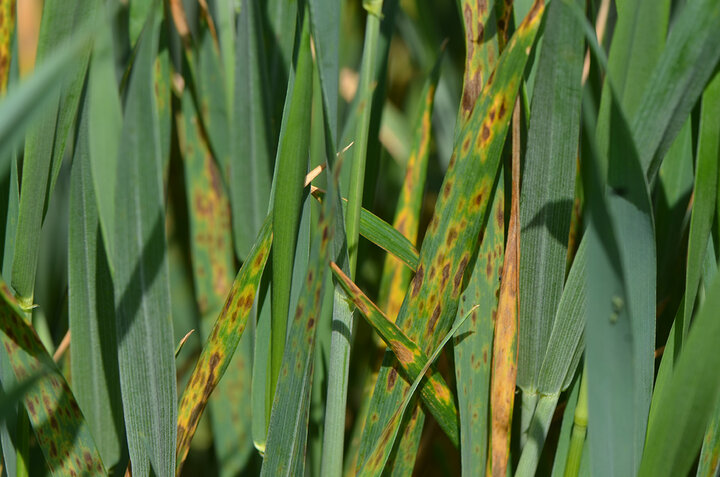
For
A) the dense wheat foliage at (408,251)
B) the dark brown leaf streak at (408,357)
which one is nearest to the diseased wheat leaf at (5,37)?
the dense wheat foliage at (408,251)

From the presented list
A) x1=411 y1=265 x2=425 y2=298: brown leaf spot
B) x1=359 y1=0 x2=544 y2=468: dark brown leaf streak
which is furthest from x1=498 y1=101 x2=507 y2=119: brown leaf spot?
x1=411 y1=265 x2=425 y2=298: brown leaf spot

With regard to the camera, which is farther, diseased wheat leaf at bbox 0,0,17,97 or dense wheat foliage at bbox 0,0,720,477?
diseased wheat leaf at bbox 0,0,17,97

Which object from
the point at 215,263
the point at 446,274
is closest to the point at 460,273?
the point at 446,274

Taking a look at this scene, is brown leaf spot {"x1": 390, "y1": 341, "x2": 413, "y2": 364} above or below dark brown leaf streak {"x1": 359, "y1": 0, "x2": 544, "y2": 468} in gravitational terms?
below

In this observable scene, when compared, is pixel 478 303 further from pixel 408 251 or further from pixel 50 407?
pixel 50 407

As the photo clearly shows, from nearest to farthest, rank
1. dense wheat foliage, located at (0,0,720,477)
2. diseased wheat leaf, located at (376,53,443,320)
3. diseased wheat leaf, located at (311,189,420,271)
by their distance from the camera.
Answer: dense wheat foliage, located at (0,0,720,477) → diseased wheat leaf, located at (311,189,420,271) → diseased wheat leaf, located at (376,53,443,320)

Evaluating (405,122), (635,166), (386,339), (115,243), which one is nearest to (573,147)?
(635,166)

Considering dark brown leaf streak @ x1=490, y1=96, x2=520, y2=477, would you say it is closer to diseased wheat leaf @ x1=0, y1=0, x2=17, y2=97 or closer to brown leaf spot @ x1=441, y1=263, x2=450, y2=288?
brown leaf spot @ x1=441, y1=263, x2=450, y2=288

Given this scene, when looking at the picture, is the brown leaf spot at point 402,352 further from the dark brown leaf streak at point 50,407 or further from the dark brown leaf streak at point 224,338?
the dark brown leaf streak at point 50,407
